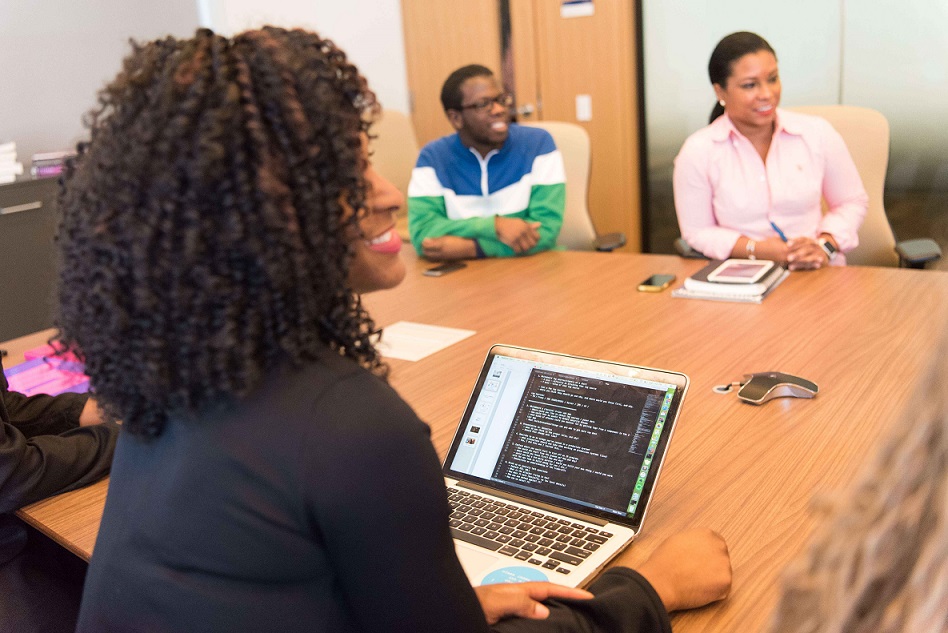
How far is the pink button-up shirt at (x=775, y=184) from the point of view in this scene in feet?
8.84

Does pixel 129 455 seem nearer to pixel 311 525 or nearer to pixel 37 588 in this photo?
pixel 311 525

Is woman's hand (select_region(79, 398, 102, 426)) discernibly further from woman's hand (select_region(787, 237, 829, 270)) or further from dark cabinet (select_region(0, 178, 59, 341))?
dark cabinet (select_region(0, 178, 59, 341))

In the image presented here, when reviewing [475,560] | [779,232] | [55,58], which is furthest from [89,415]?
[55,58]

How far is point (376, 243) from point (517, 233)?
5.92 ft

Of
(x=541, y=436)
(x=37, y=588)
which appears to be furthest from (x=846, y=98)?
(x=37, y=588)

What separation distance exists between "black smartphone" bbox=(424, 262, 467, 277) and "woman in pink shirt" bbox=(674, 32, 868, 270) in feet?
2.47

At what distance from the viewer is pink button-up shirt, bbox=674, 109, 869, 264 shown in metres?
2.70

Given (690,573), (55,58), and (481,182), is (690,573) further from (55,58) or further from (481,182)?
(55,58)

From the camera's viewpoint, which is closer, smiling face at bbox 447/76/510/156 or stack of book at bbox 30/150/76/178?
smiling face at bbox 447/76/510/156

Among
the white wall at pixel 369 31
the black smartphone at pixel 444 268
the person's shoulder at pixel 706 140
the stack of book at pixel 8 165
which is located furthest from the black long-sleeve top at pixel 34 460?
the white wall at pixel 369 31

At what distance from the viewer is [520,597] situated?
3.15ft

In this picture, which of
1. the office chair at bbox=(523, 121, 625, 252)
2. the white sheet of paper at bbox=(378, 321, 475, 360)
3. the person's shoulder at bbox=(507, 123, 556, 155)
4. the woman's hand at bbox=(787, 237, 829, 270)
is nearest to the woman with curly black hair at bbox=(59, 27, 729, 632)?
the white sheet of paper at bbox=(378, 321, 475, 360)

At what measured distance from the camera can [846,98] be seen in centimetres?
407

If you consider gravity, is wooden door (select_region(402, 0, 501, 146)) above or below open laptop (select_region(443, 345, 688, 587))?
above
